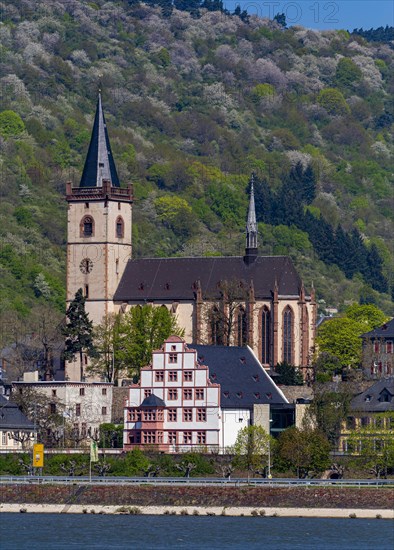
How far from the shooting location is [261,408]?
14425 centimetres

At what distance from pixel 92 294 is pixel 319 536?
62.0m

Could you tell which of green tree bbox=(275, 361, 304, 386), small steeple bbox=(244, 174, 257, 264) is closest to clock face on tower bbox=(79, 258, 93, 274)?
small steeple bbox=(244, 174, 257, 264)

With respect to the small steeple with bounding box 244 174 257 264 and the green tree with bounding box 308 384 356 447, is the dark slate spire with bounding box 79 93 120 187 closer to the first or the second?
the small steeple with bounding box 244 174 257 264

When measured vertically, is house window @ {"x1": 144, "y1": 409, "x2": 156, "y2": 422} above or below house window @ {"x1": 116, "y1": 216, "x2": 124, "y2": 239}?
below

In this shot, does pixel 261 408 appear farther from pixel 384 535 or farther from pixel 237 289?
pixel 384 535

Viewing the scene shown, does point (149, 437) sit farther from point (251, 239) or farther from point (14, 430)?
point (251, 239)

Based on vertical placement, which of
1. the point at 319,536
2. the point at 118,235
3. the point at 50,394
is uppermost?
the point at 118,235

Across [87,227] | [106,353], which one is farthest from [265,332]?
[87,227]

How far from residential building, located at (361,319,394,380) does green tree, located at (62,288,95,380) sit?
1937cm

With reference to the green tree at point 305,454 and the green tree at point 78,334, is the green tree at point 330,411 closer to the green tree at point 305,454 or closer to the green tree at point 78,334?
the green tree at point 305,454

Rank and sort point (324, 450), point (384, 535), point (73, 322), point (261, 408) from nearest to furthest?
point (384, 535) → point (324, 450) → point (261, 408) → point (73, 322)

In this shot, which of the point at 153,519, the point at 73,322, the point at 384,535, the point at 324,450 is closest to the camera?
the point at 384,535

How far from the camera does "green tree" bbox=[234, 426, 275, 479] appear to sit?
5143 inches

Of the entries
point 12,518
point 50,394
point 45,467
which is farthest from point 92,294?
point 12,518
